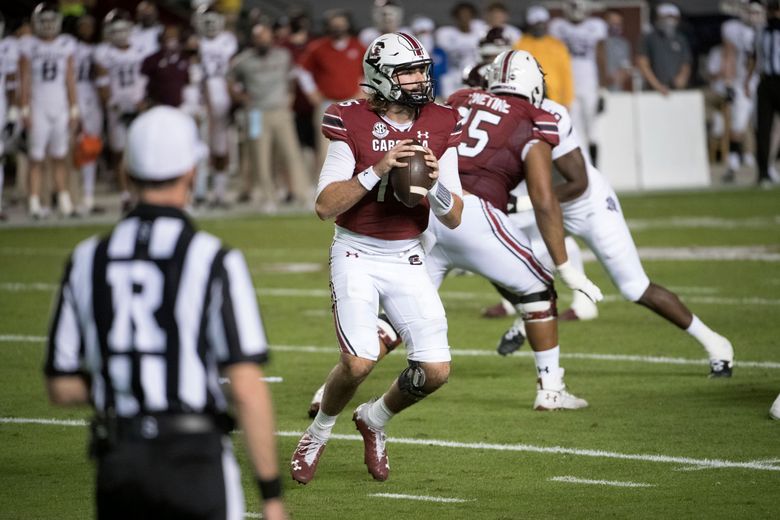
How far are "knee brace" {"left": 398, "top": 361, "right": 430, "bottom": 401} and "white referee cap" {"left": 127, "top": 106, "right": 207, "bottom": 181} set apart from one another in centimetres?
247

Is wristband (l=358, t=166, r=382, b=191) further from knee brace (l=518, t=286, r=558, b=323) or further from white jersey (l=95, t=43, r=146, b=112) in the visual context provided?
white jersey (l=95, t=43, r=146, b=112)

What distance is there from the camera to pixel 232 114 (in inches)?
740

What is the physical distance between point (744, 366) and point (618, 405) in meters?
1.20

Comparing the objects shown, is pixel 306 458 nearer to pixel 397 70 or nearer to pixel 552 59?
pixel 397 70

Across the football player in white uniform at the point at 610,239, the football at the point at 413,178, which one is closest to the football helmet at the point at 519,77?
the football player in white uniform at the point at 610,239

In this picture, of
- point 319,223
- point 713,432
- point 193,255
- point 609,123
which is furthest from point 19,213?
point 193,255

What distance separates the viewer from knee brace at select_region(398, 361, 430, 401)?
589 centimetres

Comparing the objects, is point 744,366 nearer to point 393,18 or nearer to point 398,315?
point 398,315

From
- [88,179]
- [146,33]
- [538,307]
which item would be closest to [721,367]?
[538,307]

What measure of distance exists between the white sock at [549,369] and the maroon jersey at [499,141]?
2.47ft

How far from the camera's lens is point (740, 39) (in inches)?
809

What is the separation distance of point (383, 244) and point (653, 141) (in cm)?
1457

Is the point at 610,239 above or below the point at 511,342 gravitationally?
above

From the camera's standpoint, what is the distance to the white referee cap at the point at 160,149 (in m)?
3.52
